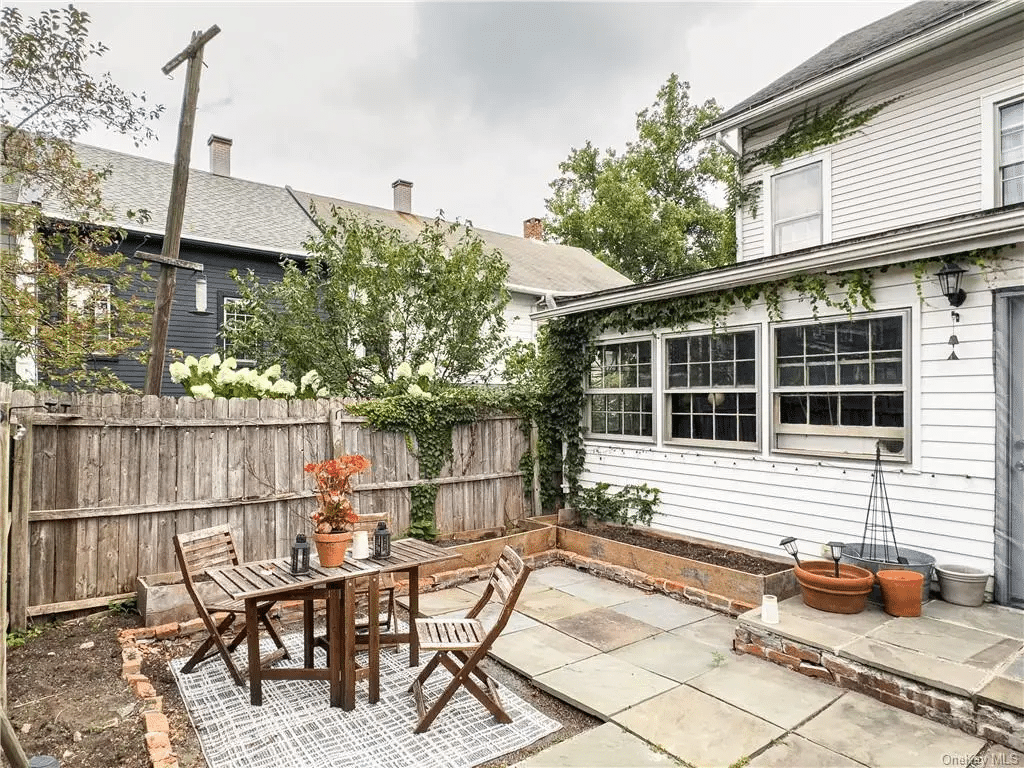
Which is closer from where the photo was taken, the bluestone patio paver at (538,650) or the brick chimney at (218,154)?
the bluestone patio paver at (538,650)

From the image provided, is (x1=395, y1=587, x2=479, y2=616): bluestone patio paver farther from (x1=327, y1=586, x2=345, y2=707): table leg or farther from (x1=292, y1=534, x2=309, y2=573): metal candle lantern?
(x1=292, y1=534, x2=309, y2=573): metal candle lantern

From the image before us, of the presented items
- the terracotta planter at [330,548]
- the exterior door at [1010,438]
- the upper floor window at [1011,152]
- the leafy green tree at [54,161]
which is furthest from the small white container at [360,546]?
the upper floor window at [1011,152]

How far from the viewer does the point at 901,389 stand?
4.61m

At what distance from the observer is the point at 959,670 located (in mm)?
3230

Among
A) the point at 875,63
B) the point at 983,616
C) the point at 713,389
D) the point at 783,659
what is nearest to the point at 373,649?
the point at 783,659

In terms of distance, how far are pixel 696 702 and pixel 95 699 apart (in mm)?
3426

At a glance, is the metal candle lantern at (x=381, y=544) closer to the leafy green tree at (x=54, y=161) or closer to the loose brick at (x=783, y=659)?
the loose brick at (x=783, y=659)

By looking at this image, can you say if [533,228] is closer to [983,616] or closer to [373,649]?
[983,616]

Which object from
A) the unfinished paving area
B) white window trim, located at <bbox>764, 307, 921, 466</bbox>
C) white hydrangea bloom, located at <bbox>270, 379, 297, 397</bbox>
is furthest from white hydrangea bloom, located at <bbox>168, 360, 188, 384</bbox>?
white window trim, located at <bbox>764, 307, 921, 466</bbox>

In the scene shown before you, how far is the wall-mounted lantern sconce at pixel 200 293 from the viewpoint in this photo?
37.1 feet

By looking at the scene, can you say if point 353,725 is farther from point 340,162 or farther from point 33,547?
point 340,162

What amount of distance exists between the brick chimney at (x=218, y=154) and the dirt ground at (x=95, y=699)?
12522 mm

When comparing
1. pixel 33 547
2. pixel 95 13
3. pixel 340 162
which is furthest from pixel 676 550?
pixel 340 162

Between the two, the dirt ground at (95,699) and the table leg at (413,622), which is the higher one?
the table leg at (413,622)
